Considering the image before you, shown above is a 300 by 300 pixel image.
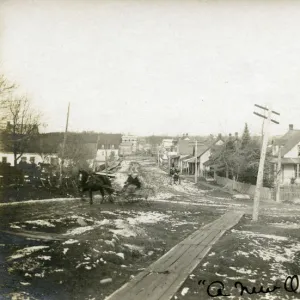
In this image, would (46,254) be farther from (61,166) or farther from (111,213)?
(61,166)

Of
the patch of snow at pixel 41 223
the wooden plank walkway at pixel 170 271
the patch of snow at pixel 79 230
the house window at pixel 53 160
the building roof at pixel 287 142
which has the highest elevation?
the building roof at pixel 287 142

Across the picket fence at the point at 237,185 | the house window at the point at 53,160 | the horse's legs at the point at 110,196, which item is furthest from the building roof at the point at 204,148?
the house window at the point at 53,160

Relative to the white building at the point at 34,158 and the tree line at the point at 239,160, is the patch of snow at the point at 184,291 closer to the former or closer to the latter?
the white building at the point at 34,158

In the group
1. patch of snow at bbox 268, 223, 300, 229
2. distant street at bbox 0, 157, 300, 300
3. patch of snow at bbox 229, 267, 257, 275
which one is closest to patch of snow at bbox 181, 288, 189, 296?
distant street at bbox 0, 157, 300, 300

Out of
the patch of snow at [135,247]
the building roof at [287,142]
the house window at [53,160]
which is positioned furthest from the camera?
the building roof at [287,142]

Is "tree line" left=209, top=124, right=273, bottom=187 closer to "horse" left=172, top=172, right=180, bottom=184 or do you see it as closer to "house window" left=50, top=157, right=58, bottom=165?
"horse" left=172, top=172, right=180, bottom=184

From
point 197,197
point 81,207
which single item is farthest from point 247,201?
point 81,207

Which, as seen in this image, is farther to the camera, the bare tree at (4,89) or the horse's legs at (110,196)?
the horse's legs at (110,196)

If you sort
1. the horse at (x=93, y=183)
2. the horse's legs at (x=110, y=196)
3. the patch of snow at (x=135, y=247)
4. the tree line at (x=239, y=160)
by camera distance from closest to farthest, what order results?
the patch of snow at (x=135, y=247) → the horse at (x=93, y=183) → the horse's legs at (x=110, y=196) → the tree line at (x=239, y=160)
